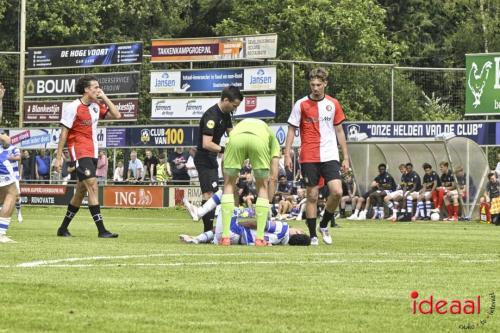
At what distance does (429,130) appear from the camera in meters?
34.5

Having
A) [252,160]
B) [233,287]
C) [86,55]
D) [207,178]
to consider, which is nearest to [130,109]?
[86,55]

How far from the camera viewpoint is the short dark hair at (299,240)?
50.3 ft

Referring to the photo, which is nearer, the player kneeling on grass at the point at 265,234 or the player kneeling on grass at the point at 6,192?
the player kneeling on grass at the point at 265,234

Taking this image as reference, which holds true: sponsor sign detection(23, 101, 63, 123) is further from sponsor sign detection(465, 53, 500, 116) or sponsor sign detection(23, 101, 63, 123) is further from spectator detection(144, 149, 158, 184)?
sponsor sign detection(465, 53, 500, 116)

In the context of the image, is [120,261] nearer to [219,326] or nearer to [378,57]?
[219,326]

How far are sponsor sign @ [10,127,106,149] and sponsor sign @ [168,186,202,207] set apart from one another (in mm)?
5192

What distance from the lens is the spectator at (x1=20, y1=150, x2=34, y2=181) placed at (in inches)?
1592

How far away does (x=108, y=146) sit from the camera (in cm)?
3912

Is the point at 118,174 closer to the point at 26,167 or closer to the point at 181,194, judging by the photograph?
the point at 181,194

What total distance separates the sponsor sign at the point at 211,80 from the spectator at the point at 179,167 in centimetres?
290

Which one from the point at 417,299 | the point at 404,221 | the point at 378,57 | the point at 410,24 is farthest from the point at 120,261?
the point at 410,24

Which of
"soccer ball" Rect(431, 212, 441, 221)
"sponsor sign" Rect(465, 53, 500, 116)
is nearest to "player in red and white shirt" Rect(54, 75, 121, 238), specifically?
"soccer ball" Rect(431, 212, 441, 221)

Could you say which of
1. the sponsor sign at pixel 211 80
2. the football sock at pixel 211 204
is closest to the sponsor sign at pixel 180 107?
the sponsor sign at pixel 211 80

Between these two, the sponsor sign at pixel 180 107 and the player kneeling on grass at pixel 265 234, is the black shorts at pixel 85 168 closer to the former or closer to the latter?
the player kneeling on grass at pixel 265 234
